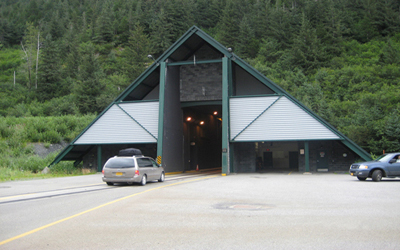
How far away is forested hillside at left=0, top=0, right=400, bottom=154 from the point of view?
161 ft

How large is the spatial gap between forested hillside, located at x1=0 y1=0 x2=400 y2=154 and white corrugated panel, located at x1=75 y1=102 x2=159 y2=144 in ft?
63.0

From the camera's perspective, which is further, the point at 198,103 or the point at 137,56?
the point at 137,56

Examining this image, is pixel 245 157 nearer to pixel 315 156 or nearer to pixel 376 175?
pixel 315 156

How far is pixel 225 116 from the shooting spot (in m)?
28.7

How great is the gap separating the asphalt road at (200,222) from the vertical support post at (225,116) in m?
15.3

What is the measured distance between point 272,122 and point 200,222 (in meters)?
21.6

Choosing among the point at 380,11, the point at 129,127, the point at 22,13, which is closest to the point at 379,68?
the point at 380,11

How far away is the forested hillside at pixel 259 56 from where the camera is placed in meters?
49.2

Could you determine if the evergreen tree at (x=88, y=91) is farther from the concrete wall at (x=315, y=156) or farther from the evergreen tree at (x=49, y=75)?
the concrete wall at (x=315, y=156)

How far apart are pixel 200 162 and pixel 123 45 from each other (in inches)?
2792

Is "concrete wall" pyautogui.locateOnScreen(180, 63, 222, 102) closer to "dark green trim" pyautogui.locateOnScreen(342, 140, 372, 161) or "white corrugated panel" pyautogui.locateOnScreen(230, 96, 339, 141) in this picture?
"white corrugated panel" pyautogui.locateOnScreen(230, 96, 339, 141)

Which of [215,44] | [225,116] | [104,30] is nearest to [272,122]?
[225,116]

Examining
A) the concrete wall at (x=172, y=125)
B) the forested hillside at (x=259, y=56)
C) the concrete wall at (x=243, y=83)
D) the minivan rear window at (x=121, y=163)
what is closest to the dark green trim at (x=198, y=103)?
the concrete wall at (x=172, y=125)

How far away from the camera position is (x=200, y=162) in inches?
1564
